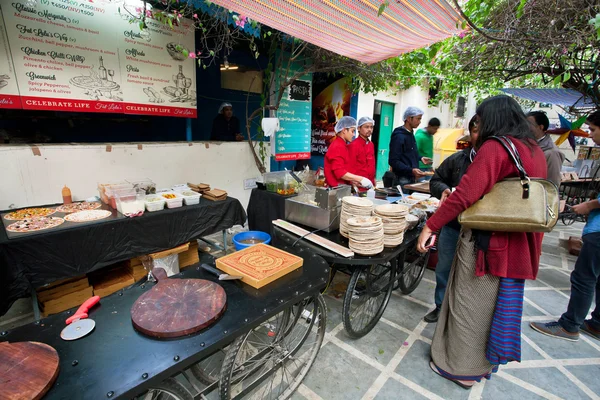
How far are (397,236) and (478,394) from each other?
135 cm

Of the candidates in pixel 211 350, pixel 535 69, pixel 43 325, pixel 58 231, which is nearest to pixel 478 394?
pixel 211 350

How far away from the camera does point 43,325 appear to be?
1.28 metres

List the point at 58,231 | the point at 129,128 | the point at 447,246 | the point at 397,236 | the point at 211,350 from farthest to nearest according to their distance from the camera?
the point at 129,128 < the point at 447,246 < the point at 58,231 < the point at 397,236 < the point at 211,350

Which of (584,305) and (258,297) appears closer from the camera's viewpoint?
(258,297)

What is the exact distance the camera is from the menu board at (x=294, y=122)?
610 centimetres

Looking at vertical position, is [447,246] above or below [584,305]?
above

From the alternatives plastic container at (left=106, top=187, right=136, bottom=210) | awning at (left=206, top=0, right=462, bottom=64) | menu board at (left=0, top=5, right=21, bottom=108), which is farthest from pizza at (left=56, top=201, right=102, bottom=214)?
awning at (left=206, top=0, right=462, bottom=64)

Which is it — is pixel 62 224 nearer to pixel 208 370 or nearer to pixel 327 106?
pixel 208 370

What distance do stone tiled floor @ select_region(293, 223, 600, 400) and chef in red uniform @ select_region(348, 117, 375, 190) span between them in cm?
194

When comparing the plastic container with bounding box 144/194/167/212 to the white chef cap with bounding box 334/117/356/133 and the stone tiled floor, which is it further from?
the white chef cap with bounding box 334/117/356/133

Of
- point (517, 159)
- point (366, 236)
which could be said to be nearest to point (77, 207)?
point (366, 236)

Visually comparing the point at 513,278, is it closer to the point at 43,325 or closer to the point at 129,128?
the point at 43,325

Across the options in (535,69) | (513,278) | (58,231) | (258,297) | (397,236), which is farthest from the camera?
(535,69)

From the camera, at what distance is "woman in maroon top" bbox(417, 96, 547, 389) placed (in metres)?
1.79
